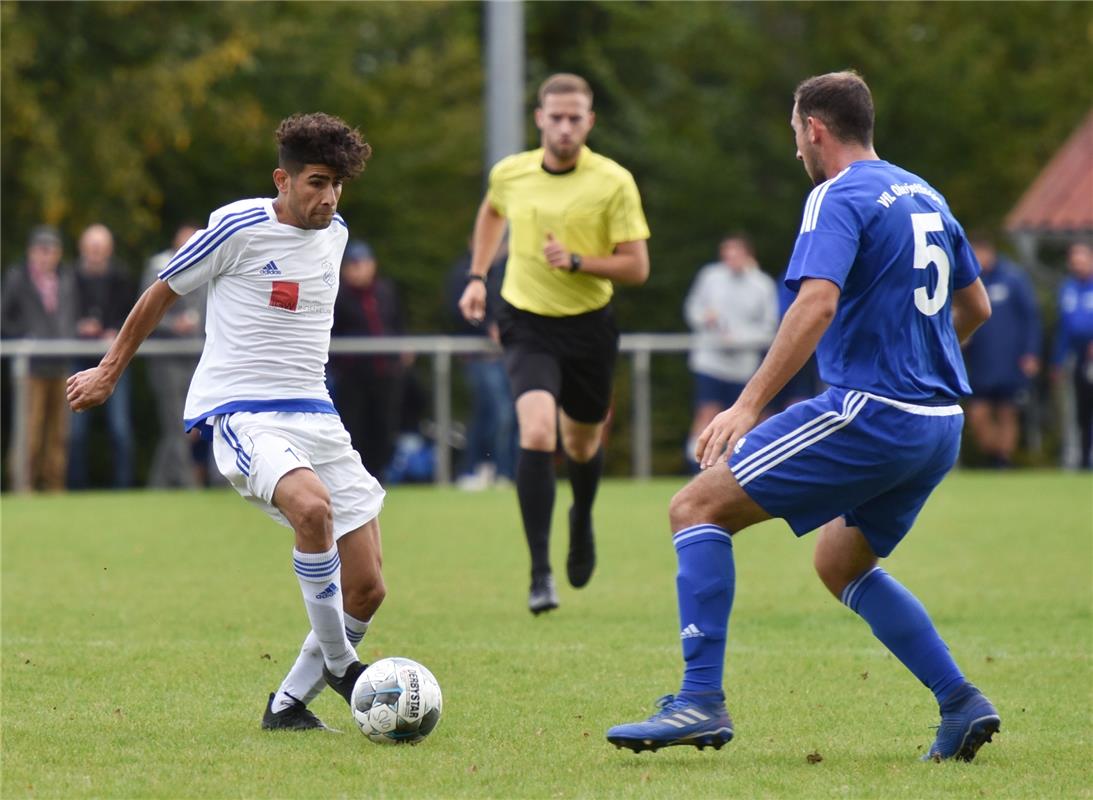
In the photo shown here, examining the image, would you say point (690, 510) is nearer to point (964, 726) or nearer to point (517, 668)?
point (964, 726)

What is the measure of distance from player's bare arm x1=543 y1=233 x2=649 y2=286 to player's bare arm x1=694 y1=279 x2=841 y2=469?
372 centimetres

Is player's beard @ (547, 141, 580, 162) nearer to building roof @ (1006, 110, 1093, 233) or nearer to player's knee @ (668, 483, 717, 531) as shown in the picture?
player's knee @ (668, 483, 717, 531)

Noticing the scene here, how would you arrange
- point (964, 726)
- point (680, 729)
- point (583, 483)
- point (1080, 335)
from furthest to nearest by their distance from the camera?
point (1080, 335)
point (583, 483)
point (964, 726)
point (680, 729)

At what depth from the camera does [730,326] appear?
18.1 meters

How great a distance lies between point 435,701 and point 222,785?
907 mm

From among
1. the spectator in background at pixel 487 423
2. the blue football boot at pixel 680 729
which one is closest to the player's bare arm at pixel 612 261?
the blue football boot at pixel 680 729

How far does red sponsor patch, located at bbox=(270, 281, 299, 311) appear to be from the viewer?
20.3 ft

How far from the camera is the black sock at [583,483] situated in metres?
9.48

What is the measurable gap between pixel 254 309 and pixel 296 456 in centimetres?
54

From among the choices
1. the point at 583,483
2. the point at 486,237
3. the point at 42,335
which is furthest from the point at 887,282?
the point at 42,335

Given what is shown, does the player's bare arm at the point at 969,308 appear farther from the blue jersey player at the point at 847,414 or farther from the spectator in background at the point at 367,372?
the spectator in background at the point at 367,372

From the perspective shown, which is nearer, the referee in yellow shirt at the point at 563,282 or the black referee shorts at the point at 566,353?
the referee in yellow shirt at the point at 563,282

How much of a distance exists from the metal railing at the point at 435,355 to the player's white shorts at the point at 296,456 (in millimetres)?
10509

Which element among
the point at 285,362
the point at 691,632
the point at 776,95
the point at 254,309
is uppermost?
the point at 776,95
